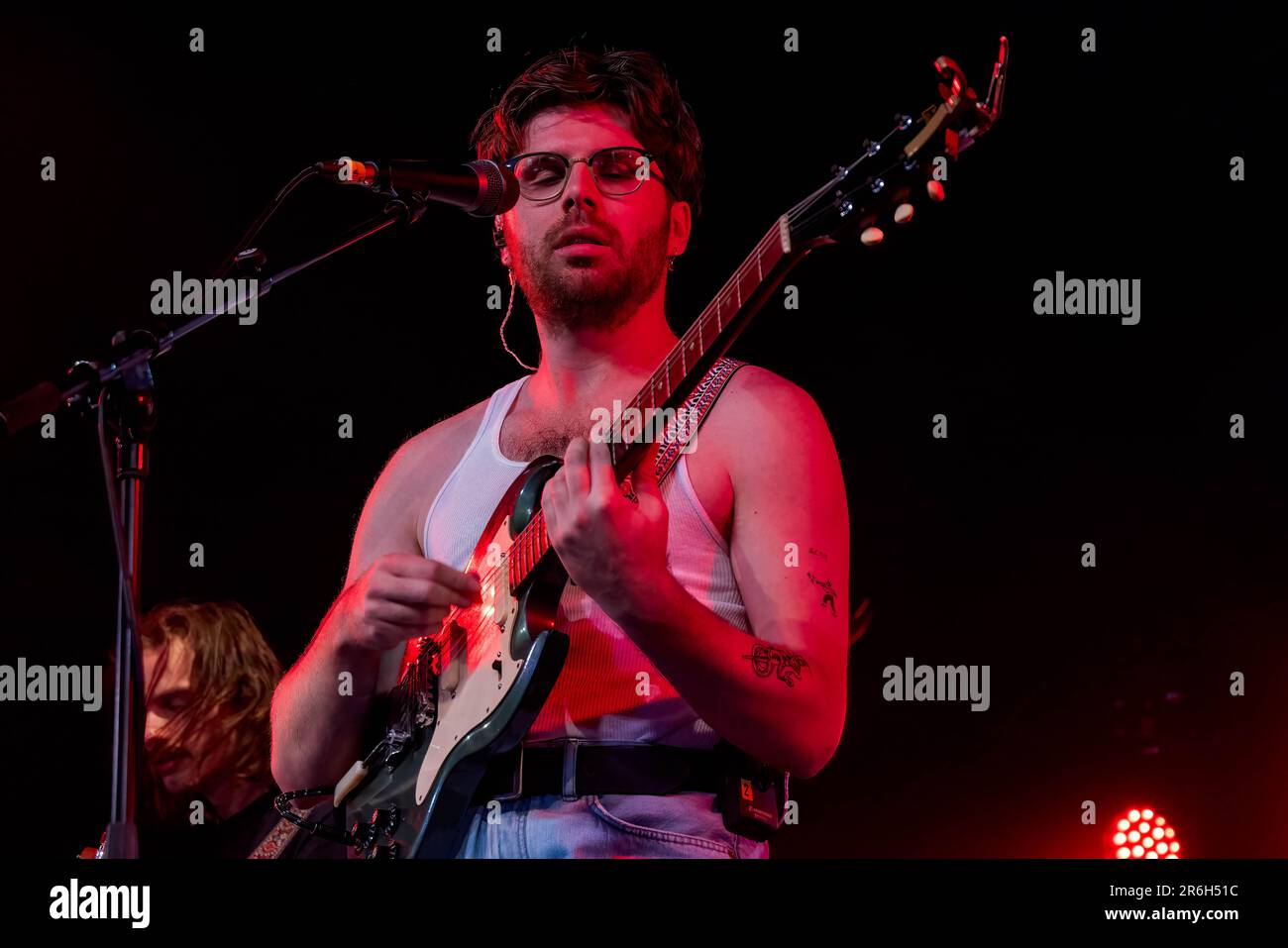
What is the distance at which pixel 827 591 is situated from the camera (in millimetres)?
2053

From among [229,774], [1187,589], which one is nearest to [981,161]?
[1187,589]

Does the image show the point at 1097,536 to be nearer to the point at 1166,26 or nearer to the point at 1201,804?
the point at 1201,804

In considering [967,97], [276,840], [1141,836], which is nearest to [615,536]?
[967,97]

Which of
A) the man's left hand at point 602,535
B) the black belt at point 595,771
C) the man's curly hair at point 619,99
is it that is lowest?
the black belt at point 595,771

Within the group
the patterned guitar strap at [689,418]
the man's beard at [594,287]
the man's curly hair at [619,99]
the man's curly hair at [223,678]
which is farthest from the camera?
the man's curly hair at [223,678]

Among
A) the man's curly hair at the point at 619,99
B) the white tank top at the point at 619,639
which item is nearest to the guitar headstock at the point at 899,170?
the white tank top at the point at 619,639

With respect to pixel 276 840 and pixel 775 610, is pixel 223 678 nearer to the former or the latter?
pixel 276 840

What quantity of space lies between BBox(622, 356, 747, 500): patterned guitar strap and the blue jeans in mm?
556

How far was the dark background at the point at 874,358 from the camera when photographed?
3.15 meters

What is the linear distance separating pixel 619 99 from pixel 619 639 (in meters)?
1.18

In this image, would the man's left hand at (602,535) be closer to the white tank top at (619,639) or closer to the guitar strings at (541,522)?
the guitar strings at (541,522)

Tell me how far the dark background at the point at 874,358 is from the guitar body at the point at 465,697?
4.17 ft

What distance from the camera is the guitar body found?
1888 millimetres

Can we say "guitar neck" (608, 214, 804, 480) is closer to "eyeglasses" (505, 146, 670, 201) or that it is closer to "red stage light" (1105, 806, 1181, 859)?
"eyeglasses" (505, 146, 670, 201)
